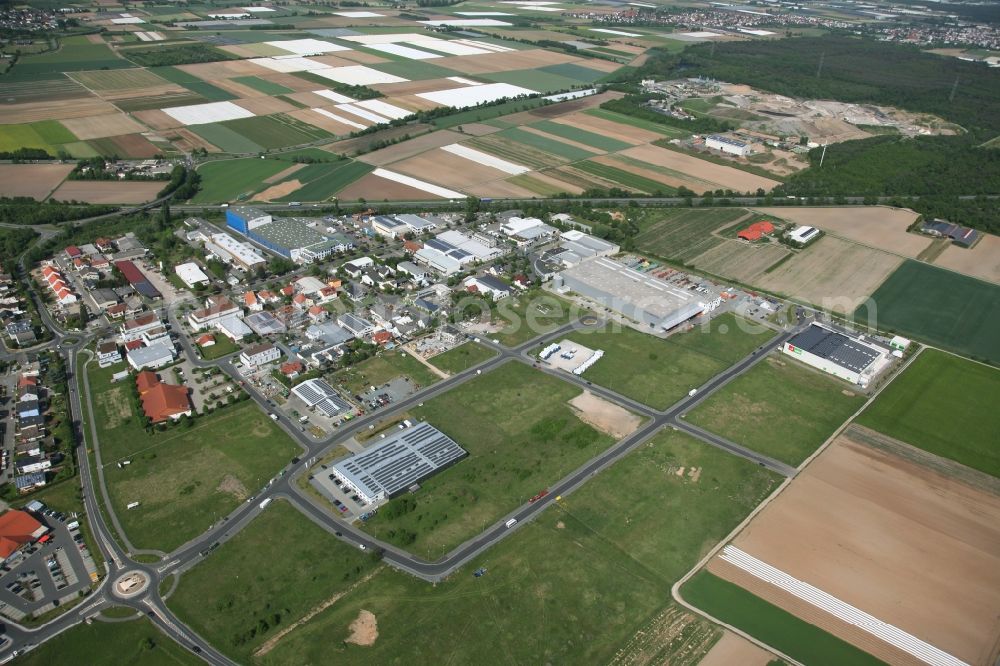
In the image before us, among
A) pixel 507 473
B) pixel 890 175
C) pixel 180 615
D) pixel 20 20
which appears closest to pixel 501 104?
pixel 890 175

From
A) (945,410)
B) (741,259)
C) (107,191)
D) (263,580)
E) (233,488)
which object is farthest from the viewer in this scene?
(107,191)

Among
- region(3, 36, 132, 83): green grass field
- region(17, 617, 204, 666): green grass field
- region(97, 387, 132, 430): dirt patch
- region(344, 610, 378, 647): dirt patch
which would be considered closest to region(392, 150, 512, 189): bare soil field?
region(97, 387, 132, 430): dirt patch

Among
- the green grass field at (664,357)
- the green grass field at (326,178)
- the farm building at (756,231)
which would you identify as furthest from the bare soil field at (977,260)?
the green grass field at (326,178)

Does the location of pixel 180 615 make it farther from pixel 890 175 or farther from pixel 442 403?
pixel 890 175

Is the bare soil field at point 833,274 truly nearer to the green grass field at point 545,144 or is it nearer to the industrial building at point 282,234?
the green grass field at point 545,144

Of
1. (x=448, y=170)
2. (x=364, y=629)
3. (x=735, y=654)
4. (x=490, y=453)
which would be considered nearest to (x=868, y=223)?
(x=448, y=170)

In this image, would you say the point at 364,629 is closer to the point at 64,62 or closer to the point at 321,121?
the point at 321,121
